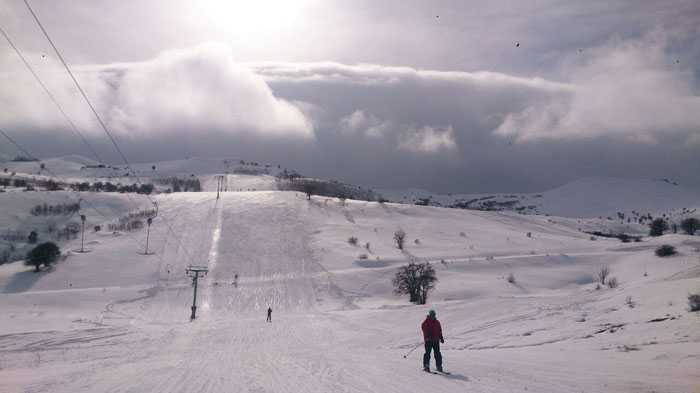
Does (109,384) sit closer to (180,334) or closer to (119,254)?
(180,334)

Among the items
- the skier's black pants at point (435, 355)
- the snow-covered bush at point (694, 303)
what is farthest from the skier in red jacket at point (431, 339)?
the snow-covered bush at point (694, 303)

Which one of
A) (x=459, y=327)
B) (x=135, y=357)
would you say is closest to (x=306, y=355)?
(x=135, y=357)

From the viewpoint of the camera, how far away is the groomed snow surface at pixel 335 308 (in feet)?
48.2

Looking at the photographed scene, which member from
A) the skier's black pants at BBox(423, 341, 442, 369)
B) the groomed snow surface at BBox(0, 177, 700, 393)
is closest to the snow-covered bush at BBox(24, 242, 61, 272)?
the groomed snow surface at BBox(0, 177, 700, 393)

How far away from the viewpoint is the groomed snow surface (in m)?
14.7

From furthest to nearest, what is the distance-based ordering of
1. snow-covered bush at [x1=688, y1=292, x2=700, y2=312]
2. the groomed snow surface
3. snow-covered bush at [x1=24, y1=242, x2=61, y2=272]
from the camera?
1. snow-covered bush at [x1=24, y1=242, x2=61, y2=272]
2. snow-covered bush at [x1=688, y1=292, x2=700, y2=312]
3. the groomed snow surface

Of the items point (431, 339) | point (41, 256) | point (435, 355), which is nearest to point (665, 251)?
point (431, 339)

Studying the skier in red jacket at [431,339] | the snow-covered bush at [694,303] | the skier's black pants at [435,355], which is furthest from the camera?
the snow-covered bush at [694,303]

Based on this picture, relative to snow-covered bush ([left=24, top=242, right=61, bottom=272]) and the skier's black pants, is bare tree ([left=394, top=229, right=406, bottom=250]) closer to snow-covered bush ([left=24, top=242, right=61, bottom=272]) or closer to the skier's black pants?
snow-covered bush ([left=24, top=242, right=61, bottom=272])

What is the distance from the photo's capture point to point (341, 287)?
2945 inches

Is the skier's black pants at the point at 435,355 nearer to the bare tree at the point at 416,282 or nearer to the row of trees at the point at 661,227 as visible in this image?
the bare tree at the point at 416,282

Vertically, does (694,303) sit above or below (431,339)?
above

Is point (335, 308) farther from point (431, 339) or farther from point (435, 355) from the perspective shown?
point (435, 355)

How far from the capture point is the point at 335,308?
202 ft
